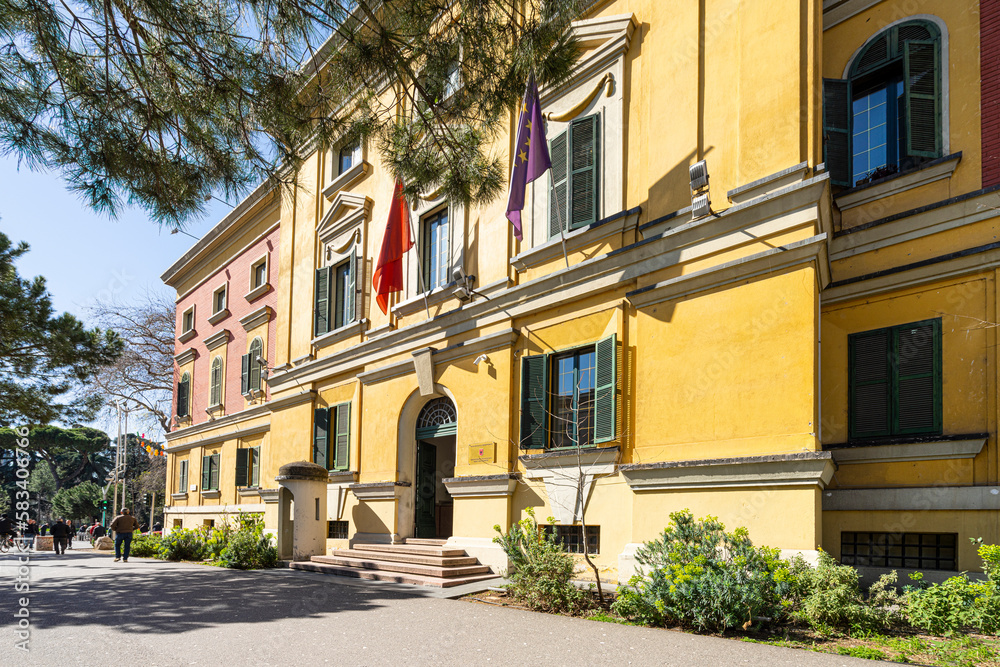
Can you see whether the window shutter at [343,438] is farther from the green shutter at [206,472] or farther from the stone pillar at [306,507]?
the green shutter at [206,472]

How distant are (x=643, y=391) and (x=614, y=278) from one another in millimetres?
1928

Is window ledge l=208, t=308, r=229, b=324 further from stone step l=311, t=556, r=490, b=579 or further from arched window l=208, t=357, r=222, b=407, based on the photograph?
stone step l=311, t=556, r=490, b=579

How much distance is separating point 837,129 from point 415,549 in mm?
10255

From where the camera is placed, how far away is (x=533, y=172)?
1188 cm

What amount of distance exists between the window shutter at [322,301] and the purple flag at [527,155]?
26.6 feet

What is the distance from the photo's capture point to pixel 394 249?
51.0 ft

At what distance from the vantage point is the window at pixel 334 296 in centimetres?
1831

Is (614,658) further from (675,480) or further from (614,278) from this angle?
(614,278)

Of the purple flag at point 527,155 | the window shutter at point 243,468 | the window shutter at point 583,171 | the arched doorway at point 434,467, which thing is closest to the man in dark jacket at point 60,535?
the window shutter at point 243,468

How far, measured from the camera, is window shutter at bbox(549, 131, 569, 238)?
12875 mm

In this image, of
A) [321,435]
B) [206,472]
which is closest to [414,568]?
[321,435]

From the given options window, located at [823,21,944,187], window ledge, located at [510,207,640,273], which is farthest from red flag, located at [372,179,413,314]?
window, located at [823,21,944,187]

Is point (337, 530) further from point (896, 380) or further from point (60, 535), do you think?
point (60, 535)

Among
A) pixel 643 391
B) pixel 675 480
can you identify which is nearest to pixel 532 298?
pixel 643 391
